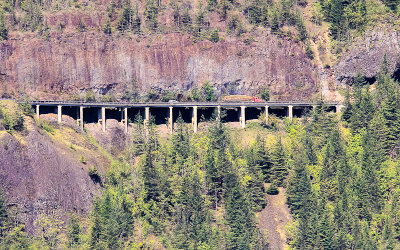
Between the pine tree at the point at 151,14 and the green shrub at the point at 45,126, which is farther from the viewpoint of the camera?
the pine tree at the point at 151,14

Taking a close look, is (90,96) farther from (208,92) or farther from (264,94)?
(264,94)

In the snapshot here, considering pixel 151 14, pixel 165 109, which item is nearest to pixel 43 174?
pixel 165 109

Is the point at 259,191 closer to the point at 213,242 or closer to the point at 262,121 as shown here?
the point at 213,242

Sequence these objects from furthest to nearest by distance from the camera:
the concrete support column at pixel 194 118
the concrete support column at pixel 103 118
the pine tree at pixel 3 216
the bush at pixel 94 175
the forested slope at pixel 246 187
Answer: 1. the concrete support column at pixel 194 118
2. the concrete support column at pixel 103 118
3. the bush at pixel 94 175
4. the forested slope at pixel 246 187
5. the pine tree at pixel 3 216

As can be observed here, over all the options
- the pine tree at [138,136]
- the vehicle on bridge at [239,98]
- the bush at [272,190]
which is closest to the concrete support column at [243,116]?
the vehicle on bridge at [239,98]

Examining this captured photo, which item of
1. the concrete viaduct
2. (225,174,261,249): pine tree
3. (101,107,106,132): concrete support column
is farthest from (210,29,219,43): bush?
A: (225,174,261,249): pine tree

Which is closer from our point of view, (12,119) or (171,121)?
(12,119)

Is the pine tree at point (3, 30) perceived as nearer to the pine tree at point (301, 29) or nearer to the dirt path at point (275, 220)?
the dirt path at point (275, 220)
